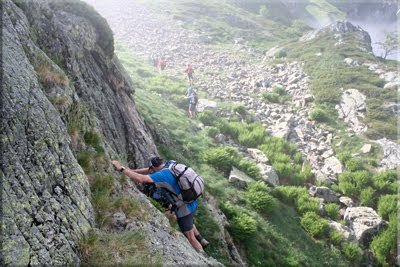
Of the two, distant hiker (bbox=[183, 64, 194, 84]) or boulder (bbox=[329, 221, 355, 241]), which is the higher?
distant hiker (bbox=[183, 64, 194, 84])

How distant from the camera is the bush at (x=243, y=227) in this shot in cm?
968

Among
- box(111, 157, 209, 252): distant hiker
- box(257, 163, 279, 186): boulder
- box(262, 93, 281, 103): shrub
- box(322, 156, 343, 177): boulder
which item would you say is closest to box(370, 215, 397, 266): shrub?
box(257, 163, 279, 186): boulder

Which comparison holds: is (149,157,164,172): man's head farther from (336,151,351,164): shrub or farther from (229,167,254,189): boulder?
(336,151,351,164): shrub

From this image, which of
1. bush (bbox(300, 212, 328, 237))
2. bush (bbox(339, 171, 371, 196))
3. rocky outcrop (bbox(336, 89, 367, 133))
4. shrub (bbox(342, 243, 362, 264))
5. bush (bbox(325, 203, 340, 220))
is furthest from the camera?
rocky outcrop (bbox(336, 89, 367, 133))

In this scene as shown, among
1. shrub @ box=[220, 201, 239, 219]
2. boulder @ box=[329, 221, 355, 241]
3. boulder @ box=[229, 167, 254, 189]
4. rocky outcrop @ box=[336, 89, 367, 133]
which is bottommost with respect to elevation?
boulder @ box=[329, 221, 355, 241]

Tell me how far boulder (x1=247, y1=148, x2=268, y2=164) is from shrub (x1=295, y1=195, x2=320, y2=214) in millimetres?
3034

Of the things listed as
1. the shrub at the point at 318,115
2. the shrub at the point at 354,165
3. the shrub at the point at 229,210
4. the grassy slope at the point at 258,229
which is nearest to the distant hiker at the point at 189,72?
the grassy slope at the point at 258,229

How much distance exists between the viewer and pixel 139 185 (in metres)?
7.22

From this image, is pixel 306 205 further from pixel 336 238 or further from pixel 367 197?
pixel 367 197

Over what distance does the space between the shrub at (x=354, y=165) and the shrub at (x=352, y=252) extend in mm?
5974

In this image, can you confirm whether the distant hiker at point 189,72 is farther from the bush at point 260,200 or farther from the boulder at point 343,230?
the boulder at point 343,230

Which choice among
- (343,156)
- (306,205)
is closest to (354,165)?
(343,156)

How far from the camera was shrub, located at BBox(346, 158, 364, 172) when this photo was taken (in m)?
16.7

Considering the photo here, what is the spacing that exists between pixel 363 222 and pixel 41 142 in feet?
42.4
